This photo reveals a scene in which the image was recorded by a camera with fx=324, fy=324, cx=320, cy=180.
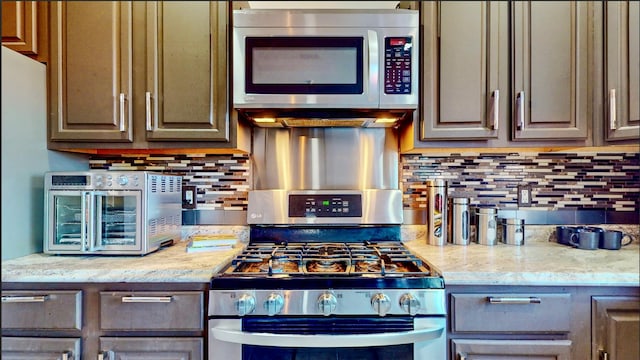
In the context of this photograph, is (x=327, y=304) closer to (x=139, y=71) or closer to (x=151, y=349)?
(x=151, y=349)

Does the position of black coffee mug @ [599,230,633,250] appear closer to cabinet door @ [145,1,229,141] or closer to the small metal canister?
the small metal canister

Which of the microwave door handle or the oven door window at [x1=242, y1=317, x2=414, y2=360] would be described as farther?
the microwave door handle

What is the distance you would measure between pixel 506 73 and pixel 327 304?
124cm

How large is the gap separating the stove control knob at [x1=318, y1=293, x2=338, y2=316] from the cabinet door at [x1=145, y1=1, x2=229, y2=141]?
0.91 meters

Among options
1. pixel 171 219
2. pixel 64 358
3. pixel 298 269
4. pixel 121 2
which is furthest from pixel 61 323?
pixel 121 2

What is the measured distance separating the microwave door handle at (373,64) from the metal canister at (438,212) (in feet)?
1.81

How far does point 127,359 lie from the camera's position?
1.13 metres

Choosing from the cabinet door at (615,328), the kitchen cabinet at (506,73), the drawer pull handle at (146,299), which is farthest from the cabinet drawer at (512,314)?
the drawer pull handle at (146,299)

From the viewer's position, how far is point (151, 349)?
3.70 feet

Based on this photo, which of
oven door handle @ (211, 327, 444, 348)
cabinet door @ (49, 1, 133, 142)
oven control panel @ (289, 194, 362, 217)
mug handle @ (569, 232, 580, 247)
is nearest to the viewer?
oven door handle @ (211, 327, 444, 348)

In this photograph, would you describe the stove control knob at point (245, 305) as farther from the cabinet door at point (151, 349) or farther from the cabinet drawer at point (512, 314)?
the cabinet drawer at point (512, 314)

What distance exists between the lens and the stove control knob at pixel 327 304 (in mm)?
1090

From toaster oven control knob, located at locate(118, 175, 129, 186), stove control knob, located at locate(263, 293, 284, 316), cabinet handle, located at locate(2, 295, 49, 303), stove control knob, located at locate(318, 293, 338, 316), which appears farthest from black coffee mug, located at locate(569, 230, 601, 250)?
cabinet handle, located at locate(2, 295, 49, 303)

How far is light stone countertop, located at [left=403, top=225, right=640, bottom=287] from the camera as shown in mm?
1123
